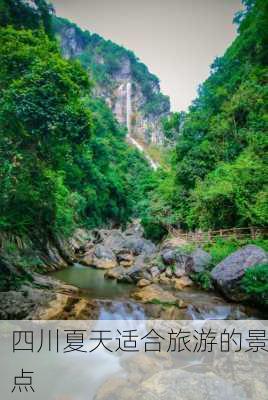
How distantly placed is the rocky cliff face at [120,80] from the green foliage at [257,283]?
257 ft

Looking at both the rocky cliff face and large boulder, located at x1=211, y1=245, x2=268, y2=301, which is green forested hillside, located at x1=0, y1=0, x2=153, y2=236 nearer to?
large boulder, located at x1=211, y1=245, x2=268, y2=301

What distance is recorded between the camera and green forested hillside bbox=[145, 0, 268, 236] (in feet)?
47.3

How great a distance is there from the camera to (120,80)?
86.1m

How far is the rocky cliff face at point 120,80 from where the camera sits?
84.0 m

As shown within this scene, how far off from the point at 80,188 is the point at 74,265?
10329 millimetres

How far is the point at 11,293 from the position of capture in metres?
8.06

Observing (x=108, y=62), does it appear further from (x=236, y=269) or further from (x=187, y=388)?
(x=187, y=388)

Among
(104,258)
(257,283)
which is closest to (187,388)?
(257,283)

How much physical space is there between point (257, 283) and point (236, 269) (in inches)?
48.1

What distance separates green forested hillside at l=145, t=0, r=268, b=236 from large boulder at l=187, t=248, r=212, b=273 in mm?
3097

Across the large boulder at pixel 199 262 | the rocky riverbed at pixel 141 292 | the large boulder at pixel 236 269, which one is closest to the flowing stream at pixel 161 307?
the rocky riverbed at pixel 141 292

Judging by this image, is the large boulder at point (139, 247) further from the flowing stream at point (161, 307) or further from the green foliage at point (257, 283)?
the green foliage at point (257, 283)

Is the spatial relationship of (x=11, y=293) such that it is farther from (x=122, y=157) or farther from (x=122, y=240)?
(x=122, y=157)

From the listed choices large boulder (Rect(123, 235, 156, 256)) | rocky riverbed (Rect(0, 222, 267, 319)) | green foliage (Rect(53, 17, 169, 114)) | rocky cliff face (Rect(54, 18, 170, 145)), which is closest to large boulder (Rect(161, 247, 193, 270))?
rocky riverbed (Rect(0, 222, 267, 319))
